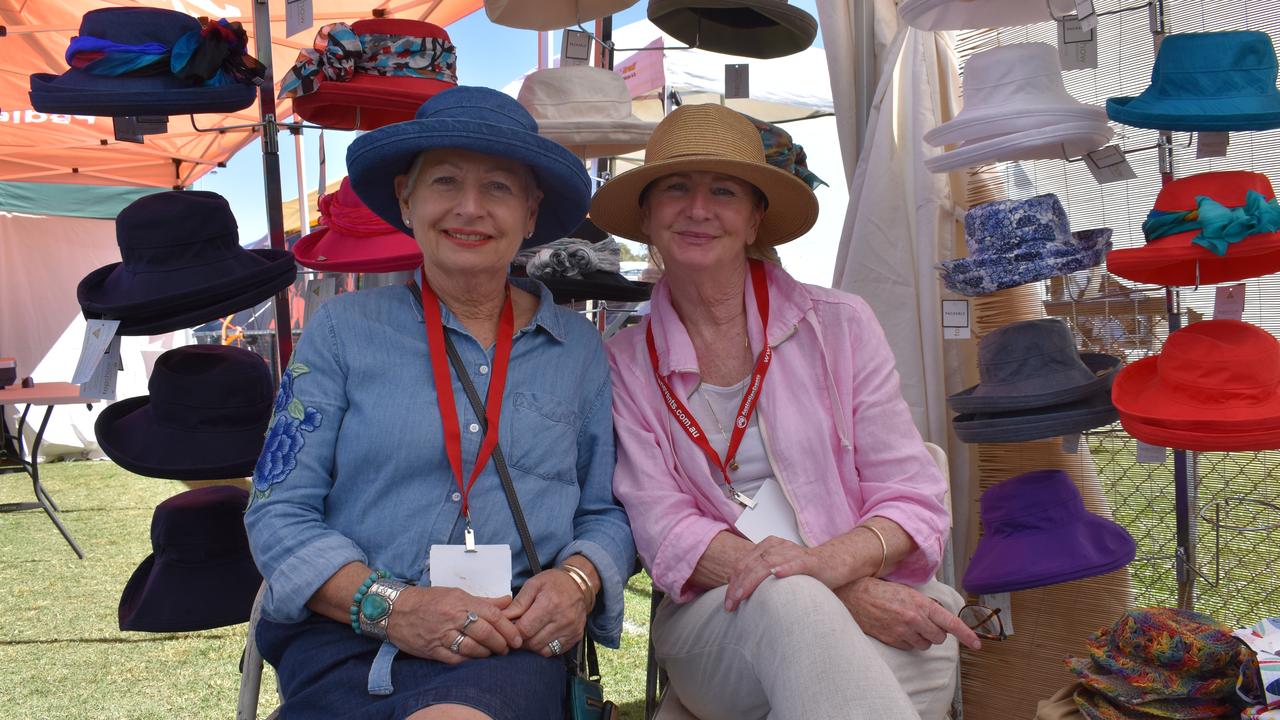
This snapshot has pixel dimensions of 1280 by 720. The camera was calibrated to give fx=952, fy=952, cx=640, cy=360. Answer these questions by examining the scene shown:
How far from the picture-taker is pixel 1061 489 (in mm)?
2613

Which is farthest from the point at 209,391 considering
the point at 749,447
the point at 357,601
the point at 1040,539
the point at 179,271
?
the point at 1040,539

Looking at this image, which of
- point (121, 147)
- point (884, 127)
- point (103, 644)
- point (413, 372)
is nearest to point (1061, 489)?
point (884, 127)

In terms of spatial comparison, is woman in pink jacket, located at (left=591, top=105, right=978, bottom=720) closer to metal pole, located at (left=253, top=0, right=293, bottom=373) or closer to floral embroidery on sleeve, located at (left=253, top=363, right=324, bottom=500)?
floral embroidery on sleeve, located at (left=253, top=363, right=324, bottom=500)

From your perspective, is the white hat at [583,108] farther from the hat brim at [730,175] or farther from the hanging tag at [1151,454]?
the hanging tag at [1151,454]

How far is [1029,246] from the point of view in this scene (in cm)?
251

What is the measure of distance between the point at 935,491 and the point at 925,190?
128 centimetres

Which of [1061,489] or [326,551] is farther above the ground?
[326,551]

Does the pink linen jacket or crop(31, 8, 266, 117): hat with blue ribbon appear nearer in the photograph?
the pink linen jacket

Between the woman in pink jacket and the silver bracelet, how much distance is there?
576 mm

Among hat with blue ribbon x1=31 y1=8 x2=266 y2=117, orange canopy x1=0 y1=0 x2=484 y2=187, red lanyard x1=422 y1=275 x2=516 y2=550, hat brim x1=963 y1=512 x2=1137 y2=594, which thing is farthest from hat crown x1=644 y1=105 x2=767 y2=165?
orange canopy x1=0 y1=0 x2=484 y2=187

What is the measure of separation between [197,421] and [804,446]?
5.37 feet

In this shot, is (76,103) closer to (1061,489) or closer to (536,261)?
(536,261)

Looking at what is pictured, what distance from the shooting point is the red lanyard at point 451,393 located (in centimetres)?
190

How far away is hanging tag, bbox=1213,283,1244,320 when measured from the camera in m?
2.34
